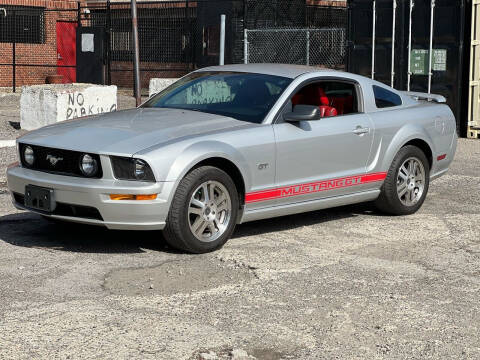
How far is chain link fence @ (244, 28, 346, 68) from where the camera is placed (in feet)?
80.8

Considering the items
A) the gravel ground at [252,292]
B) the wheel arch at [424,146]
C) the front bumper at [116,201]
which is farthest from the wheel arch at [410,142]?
the front bumper at [116,201]

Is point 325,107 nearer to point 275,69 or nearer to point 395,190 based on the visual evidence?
point 275,69

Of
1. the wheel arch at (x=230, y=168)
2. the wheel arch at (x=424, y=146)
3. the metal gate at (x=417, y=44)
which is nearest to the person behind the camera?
the wheel arch at (x=230, y=168)

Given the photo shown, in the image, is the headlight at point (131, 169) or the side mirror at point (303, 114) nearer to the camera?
→ the headlight at point (131, 169)

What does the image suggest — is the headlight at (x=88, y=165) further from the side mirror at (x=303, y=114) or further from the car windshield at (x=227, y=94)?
the side mirror at (x=303, y=114)

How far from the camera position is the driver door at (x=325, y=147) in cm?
762

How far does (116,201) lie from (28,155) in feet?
3.46

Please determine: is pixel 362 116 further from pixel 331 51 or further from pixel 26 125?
pixel 331 51

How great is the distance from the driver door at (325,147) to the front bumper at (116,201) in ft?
4.01

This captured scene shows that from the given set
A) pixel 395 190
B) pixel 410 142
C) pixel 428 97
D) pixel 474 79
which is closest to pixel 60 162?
pixel 395 190

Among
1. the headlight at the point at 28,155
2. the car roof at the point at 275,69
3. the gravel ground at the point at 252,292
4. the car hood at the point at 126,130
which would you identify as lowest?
the gravel ground at the point at 252,292

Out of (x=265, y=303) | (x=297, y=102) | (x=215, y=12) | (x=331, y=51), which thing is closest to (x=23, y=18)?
(x=215, y=12)

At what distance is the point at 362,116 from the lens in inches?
331

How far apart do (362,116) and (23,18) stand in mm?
25063
